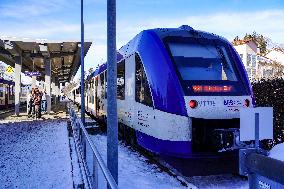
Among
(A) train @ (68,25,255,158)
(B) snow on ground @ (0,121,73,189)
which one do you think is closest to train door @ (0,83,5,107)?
(B) snow on ground @ (0,121,73,189)

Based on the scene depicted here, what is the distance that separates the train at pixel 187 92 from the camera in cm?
765

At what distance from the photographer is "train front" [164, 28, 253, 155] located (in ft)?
25.2

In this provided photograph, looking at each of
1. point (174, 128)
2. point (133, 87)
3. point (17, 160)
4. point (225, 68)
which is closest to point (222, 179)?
point (174, 128)

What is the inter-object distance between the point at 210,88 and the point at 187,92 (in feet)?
1.92

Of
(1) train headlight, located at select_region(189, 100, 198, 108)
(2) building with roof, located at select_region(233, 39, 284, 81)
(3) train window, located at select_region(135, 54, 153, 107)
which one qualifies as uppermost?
(2) building with roof, located at select_region(233, 39, 284, 81)

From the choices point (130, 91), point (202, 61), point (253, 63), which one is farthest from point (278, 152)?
point (253, 63)

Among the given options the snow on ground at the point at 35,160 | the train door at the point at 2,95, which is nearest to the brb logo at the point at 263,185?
the snow on ground at the point at 35,160

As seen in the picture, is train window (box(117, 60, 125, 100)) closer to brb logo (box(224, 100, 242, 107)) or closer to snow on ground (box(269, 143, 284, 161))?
brb logo (box(224, 100, 242, 107))

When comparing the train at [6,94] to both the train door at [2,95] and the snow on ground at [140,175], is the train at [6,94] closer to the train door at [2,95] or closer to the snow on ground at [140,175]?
the train door at [2,95]

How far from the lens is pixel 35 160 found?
9.03 m

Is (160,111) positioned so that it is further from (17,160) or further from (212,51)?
(17,160)

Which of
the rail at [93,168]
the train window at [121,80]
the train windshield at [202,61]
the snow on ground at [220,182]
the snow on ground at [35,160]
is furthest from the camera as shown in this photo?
the train window at [121,80]

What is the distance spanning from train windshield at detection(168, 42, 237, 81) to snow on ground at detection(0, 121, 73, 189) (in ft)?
10.8

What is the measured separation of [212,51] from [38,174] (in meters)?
4.73
